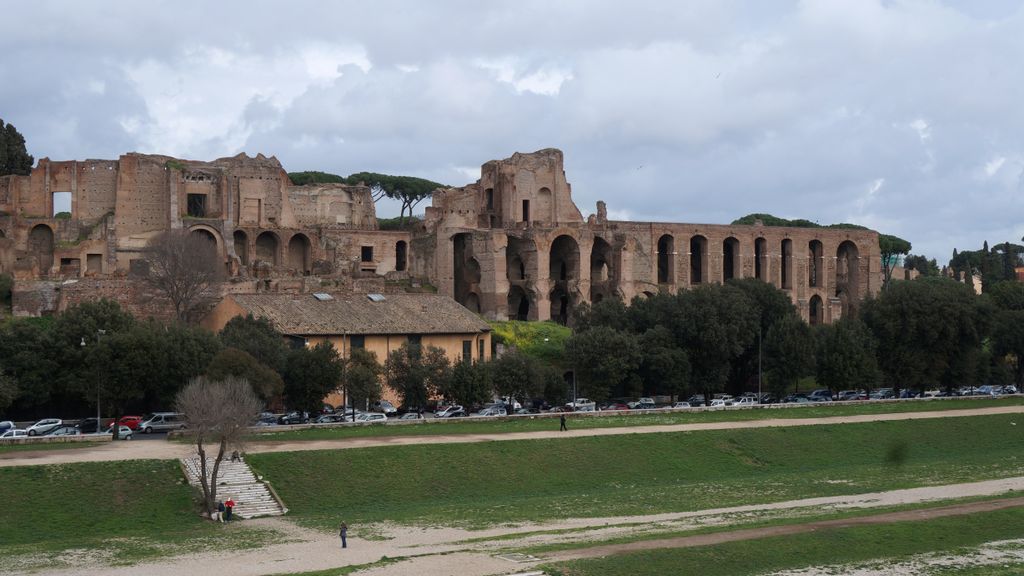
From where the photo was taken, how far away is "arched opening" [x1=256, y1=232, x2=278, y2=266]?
72.8 m

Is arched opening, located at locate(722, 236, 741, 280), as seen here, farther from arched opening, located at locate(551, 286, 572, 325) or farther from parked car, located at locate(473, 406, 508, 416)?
parked car, located at locate(473, 406, 508, 416)

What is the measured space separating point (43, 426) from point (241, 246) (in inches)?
1238

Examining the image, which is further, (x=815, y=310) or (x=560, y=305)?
(x=815, y=310)

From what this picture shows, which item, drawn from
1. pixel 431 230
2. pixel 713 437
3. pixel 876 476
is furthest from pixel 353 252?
pixel 876 476

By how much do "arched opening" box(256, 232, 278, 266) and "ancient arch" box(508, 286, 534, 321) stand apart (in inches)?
581

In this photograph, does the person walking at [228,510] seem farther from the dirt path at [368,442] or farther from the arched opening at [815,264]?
the arched opening at [815,264]

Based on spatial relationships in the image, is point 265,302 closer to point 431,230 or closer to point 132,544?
point 431,230

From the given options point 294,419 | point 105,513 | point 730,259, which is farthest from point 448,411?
point 730,259

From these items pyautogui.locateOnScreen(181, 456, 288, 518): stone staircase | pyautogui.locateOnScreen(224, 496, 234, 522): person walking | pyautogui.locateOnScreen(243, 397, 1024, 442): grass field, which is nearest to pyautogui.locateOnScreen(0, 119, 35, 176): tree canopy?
pyautogui.locateOnScreen(243, 397, 1024, 442): grass field

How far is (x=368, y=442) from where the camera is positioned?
39781 mm

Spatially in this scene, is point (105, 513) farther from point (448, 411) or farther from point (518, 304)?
point (518, 304)

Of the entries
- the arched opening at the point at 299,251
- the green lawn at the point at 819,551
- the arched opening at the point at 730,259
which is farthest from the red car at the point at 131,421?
the arched opening at the point at 730,259

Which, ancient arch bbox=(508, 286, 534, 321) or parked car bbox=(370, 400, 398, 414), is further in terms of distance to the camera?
ancient arch bbox=(508, 286, 534, 321)

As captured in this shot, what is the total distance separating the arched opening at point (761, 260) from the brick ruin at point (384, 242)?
0.11 metres
